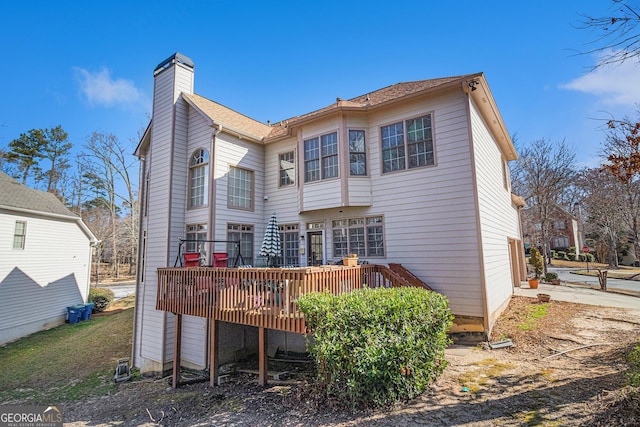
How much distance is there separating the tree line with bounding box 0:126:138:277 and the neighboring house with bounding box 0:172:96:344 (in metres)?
9.82

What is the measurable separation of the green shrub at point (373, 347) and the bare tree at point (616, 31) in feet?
13.6

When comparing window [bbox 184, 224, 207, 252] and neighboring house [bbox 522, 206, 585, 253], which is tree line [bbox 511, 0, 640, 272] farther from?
window [bbox 184, 224, 207, 252]

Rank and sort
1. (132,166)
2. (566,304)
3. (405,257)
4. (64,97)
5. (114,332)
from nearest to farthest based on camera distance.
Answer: (405,257), (566,304), (114,332), (64,97), (132,166)

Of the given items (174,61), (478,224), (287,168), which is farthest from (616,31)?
(174,61)

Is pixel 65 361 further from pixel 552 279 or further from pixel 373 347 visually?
pixel 552 279

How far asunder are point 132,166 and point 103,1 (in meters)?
19.6

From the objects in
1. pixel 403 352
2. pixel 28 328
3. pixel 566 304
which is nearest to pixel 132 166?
pixel 28 328

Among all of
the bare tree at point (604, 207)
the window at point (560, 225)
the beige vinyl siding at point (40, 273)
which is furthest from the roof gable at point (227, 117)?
the window at point (560, 225)

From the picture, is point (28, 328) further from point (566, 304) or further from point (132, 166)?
point (566, 304)

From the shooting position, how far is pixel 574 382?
15.5ft

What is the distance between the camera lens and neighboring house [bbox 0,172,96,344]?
1372 cm

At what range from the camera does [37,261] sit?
1508cm

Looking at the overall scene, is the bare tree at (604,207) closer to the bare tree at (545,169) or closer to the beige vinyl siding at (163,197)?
the bare tree at (545,169)

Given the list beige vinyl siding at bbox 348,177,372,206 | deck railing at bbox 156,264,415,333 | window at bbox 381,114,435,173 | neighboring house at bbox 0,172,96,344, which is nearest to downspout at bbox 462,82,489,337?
window at bbox 381,114,435,173
